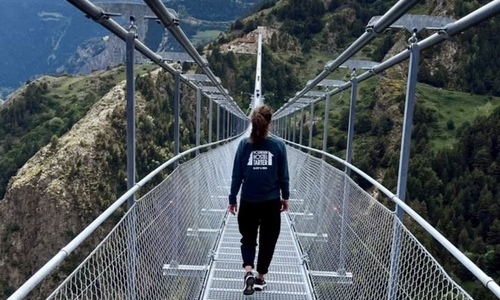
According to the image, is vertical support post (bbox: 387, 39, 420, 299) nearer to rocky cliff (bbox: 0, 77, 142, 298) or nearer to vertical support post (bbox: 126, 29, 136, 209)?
vertical support post (bbox: 126, 29, 136, 209)

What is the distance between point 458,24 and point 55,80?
359 feet

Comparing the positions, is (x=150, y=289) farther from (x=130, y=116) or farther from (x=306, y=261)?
(x=306, y=261)

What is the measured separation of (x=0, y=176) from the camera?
72500 mm

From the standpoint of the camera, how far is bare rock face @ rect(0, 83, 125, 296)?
5416 centimetres

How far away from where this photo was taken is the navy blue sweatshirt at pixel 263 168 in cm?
322

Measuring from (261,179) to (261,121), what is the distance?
0.38m

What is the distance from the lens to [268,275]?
424 cm

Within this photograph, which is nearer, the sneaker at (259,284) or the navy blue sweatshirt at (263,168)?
the navy blue sweatshirt at (263,168)

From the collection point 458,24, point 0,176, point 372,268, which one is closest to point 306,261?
point 372,268

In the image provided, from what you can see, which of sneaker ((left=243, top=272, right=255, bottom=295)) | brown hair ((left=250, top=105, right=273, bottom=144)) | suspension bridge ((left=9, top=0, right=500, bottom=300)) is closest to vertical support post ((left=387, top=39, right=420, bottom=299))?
suspension bridge ((left=9, top=0, right=500, bottom=300))

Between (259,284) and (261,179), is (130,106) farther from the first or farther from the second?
(259,284)

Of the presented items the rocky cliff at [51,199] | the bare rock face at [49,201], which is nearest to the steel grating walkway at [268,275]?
the rocky cliff at [51,199]

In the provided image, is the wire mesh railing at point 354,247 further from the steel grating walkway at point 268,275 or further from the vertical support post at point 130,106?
the vertical support post at point 130,106

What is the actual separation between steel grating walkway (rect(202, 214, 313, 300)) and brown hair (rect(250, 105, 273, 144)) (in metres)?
1.30
